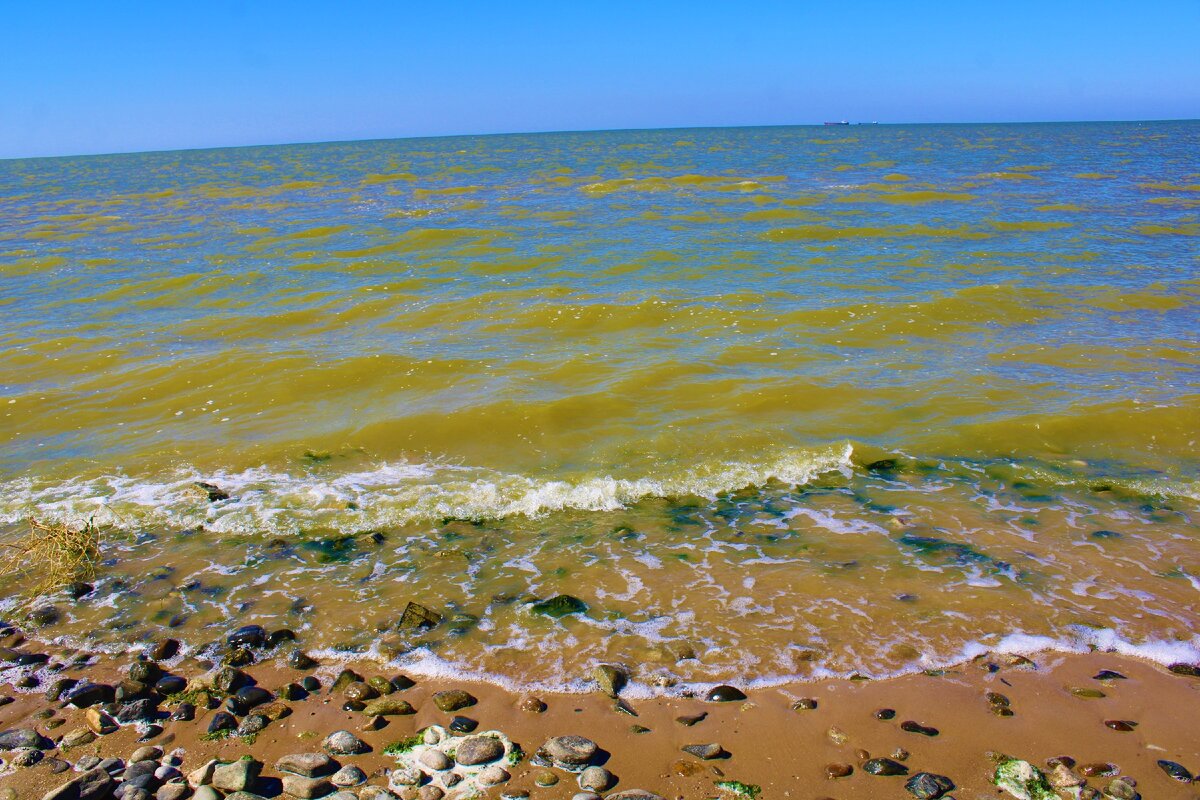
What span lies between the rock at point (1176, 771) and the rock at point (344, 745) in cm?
397

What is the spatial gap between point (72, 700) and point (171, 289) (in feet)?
Answer: 45.3

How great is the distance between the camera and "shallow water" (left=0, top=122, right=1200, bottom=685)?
5.21 m

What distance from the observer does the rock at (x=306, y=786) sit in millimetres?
3691

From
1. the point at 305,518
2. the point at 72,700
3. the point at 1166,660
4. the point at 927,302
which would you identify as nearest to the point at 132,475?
the point at 305,518

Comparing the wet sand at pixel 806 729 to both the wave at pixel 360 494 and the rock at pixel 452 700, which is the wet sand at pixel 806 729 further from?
the wave at pixel 360 494

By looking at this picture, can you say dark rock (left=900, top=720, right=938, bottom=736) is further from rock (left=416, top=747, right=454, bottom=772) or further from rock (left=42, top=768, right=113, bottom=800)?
rock (left=42, top=768, right=113, bottom=800)

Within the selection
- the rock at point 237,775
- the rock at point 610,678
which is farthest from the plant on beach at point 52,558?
the rock at point 610,678

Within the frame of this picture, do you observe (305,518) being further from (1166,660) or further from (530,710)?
(1166,660)

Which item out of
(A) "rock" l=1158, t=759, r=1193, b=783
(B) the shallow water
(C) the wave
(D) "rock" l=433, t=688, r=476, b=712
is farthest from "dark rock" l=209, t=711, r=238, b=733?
(A) "rock" l=1158, t=759, r=1193, b=783

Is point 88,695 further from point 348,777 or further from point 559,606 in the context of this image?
point 559,606

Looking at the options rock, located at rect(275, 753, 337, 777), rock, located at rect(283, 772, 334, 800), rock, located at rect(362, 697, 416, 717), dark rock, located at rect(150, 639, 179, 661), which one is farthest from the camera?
dark rock, located at rect(150, 639, 179, 661)

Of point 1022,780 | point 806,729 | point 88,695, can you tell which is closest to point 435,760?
point 806,729

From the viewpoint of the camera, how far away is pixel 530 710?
429 centimetres

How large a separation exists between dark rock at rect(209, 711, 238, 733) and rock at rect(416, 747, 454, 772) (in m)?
1.13
